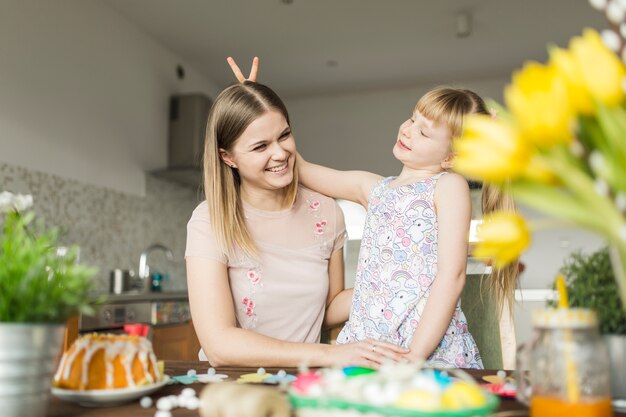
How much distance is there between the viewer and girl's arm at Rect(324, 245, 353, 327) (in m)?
1.78

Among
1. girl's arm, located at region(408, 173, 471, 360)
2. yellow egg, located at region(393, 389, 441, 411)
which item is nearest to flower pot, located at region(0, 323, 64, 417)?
yellow egg, located at region(393, 389, 441, 411)

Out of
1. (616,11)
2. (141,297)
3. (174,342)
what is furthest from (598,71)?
(174,342)

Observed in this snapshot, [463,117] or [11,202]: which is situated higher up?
[463,117]

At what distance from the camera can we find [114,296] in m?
3.22

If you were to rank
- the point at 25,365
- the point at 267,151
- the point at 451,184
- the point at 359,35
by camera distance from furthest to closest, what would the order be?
the point at 359,35
the point at 267,151
the point at 451,184
the point at 25,365

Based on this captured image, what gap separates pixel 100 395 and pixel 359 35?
4.33 meters

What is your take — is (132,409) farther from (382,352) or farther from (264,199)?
(264,199)

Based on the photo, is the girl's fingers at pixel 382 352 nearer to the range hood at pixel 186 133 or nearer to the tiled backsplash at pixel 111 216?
the tiled backsplash at pixel 111 216

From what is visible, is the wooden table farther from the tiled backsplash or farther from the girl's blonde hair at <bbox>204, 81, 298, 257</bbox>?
the tiled backsplash

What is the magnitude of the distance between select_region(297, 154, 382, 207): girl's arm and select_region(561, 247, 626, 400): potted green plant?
93 cm

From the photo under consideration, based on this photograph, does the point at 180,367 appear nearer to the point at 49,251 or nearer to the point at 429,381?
the point at 49,251

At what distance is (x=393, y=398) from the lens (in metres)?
0.58

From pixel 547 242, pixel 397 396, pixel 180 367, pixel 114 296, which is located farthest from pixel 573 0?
pixel 397 396

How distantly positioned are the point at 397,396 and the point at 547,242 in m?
5.36
